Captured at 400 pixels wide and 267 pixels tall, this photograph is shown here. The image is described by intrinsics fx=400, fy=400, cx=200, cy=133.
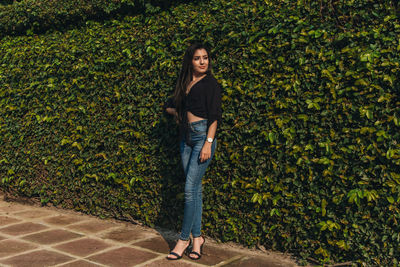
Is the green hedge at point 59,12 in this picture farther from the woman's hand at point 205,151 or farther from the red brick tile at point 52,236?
the red brick tile at point 52,236

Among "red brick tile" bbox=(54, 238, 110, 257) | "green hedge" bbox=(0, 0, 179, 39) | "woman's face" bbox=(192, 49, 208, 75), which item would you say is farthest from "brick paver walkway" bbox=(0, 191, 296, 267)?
"green hedge" bbox=(0, 0, 179, 39)

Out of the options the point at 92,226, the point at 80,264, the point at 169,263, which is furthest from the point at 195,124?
the point at 92,226

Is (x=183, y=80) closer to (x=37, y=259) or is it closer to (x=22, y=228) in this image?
(x=37, y=259)

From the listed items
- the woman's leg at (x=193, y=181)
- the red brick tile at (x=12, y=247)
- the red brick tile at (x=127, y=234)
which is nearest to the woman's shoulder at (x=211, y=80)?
the woman's leg at (x=193, y=181)

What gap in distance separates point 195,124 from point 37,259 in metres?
2.17

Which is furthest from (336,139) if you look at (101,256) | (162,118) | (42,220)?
(42,220)

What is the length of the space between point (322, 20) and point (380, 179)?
1.61 metres

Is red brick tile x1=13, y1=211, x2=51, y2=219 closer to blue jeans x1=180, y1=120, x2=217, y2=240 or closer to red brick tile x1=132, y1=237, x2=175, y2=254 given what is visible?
red brick tile x1=132, y1=237, x2=175, y2=254

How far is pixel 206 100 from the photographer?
161 inches

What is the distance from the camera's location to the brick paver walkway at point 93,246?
163 inches

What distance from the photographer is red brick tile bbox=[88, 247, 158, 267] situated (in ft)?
13.4

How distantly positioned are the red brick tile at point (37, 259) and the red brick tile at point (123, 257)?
0.33 m

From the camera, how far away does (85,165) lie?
18.9 ft

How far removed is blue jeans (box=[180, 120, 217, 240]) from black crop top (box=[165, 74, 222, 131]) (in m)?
0.11
